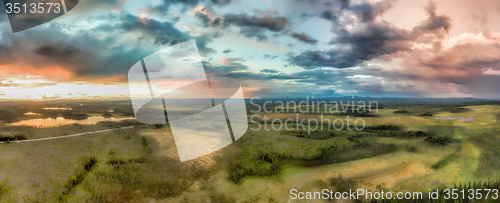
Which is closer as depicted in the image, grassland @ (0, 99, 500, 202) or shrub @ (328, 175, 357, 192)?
grassland @ (0, 99, 500, 202)

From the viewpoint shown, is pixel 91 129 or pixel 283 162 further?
pixel 91 129

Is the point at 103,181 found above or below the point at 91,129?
below

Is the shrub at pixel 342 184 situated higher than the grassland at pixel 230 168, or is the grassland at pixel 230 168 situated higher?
the grassland at pixel 230 168

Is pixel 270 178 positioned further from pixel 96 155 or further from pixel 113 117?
pixel 113 117

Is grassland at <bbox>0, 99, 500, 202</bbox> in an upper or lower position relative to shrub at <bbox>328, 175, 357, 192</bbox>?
upper

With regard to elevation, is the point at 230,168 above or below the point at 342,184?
above

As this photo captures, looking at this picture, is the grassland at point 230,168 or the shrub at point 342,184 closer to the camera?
the grassland at point 230,168

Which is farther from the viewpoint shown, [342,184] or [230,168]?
[230,168]

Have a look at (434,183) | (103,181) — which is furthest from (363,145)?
(103,181)
